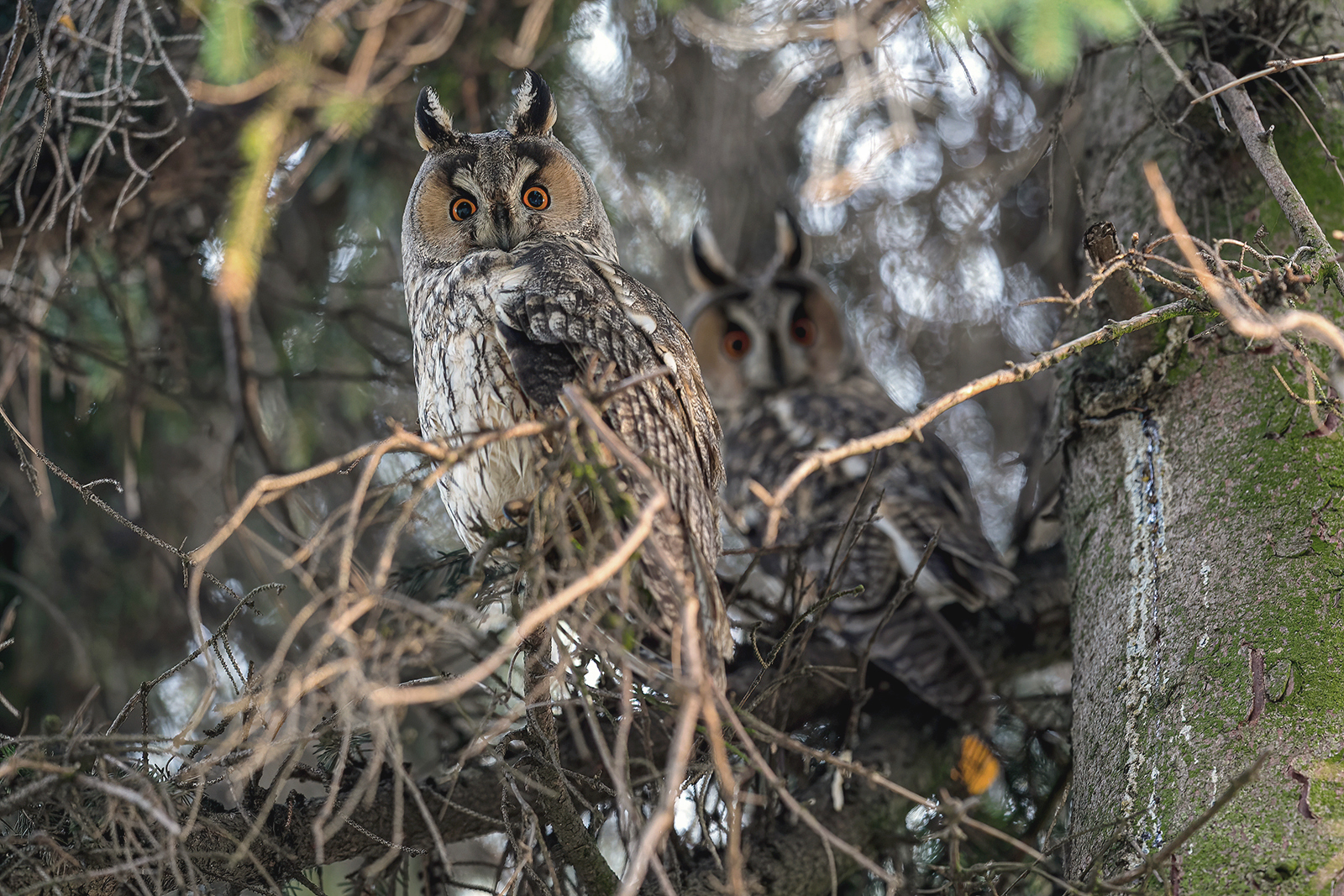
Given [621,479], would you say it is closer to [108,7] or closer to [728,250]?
[108,7]

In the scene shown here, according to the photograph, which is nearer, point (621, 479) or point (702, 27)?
point (621, 479)

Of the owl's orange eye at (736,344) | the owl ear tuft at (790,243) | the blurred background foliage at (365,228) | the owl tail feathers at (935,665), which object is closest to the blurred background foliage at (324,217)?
the blurred background foliage at (365,228)

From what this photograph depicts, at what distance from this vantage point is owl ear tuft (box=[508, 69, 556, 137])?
2.22 m

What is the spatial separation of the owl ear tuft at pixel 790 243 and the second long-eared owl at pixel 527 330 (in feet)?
4.64

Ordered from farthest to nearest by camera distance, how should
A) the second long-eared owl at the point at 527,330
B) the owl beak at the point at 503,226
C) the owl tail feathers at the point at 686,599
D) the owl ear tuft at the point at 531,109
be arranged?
the owl ear tuft at the point at 531,109 → the owl beak at the point at 503,226 → the second long-eared owl at the point at 527,330 → the owl tail feathers at the point at 686,599

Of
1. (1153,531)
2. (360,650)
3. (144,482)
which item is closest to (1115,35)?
(1153,531)

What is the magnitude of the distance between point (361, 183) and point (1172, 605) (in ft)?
8.92

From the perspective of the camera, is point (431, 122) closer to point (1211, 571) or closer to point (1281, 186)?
point (1281, 186)

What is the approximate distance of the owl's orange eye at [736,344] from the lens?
3.79m

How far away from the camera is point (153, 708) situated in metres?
3.05

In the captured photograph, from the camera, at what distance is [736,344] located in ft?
12.5

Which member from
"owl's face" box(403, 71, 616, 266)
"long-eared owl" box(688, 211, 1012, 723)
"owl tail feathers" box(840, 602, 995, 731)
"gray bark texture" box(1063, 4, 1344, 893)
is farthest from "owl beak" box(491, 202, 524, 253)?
"owl tail feathers" box(840, 602, 995, 731)

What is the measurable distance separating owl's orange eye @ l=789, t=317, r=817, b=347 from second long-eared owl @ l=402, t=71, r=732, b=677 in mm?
1589

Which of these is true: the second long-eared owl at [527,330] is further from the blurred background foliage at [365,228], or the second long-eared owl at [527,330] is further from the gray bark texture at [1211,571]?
the gray bark texture at [1211,571]
